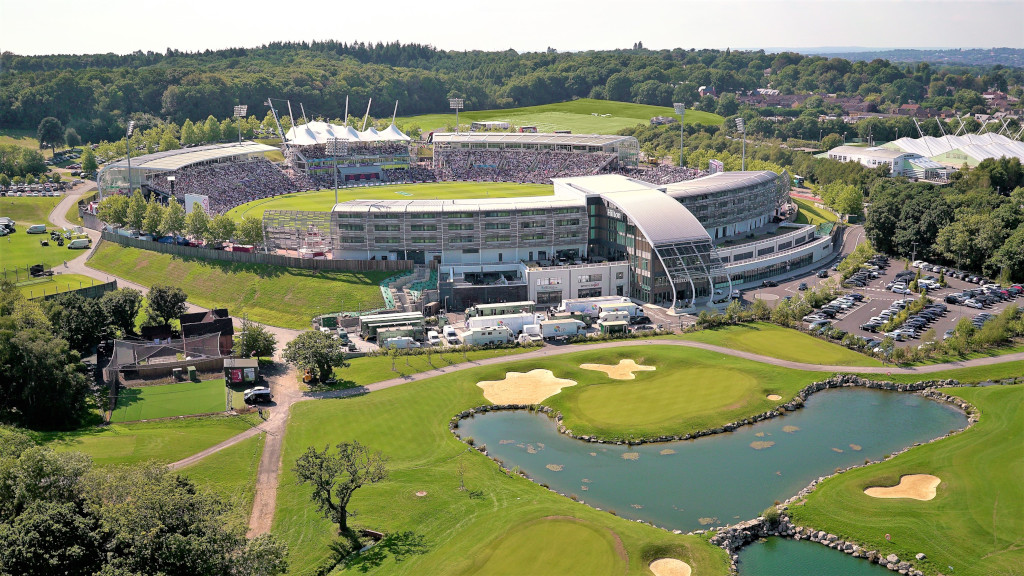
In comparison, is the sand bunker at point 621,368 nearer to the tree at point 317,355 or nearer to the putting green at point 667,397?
the putting green at point 667,397

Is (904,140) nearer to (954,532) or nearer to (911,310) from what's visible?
(911,310)

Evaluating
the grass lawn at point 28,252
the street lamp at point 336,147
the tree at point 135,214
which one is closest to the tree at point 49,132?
the street lamp at point 336,147

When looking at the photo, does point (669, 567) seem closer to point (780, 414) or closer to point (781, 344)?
point (780, 414)

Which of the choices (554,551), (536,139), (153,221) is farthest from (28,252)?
(536,139)

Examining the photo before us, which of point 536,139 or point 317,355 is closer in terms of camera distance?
point 317,355

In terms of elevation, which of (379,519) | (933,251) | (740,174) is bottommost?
(379,519)

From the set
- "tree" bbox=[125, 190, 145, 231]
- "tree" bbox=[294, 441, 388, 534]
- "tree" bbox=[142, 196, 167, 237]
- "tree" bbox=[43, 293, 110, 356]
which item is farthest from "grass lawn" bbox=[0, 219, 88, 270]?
"tree" bbox=[294, 441, 388, 534]

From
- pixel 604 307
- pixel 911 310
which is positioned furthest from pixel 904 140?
pixel 604 307
